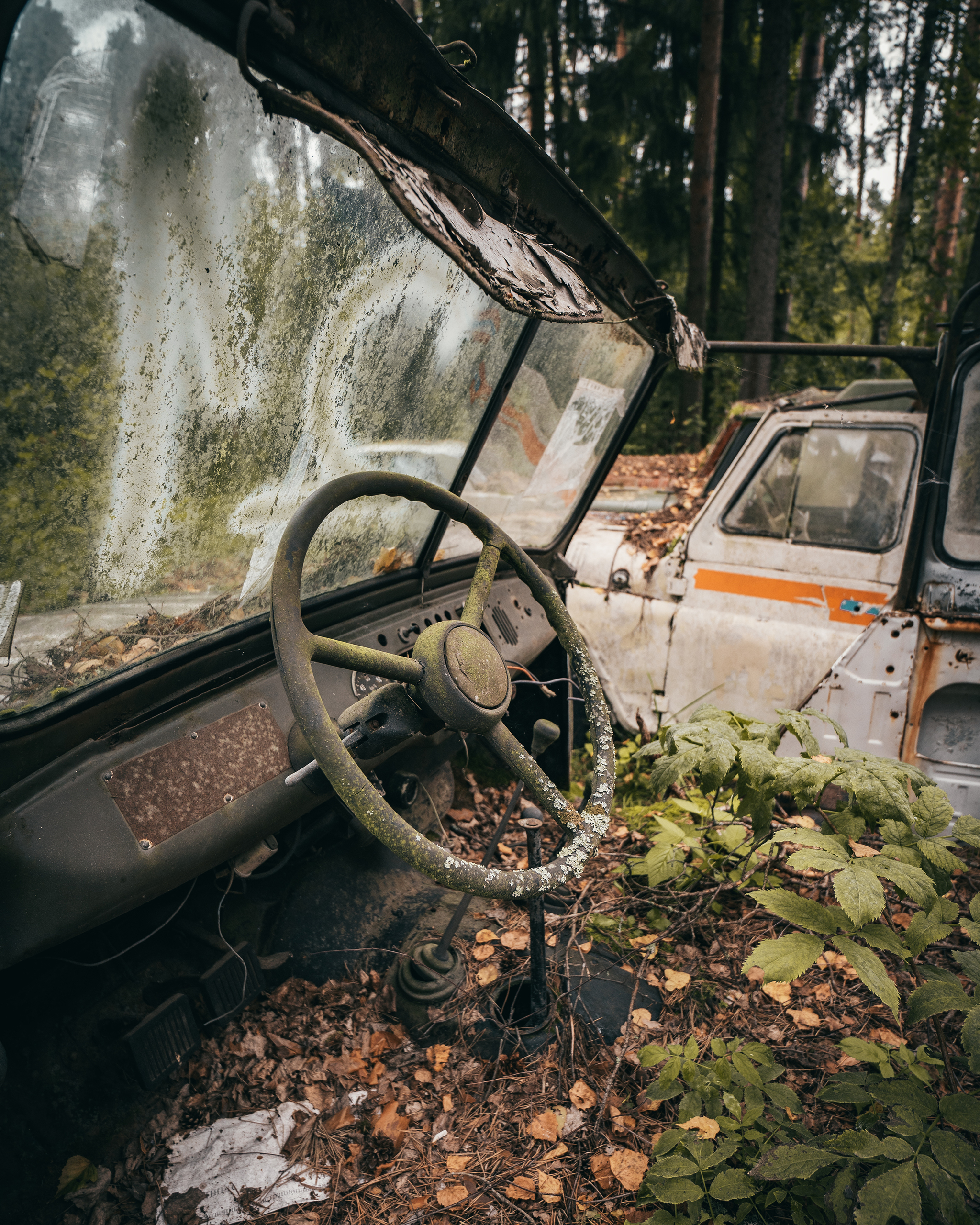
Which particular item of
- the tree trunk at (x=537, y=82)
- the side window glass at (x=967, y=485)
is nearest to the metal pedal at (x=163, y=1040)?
the side window glass at (x=967, y=485)

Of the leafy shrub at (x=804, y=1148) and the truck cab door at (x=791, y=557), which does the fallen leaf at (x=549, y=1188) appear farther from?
the truck cab door at (x=791, y=557)

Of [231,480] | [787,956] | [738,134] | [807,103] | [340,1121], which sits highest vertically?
[807,103]

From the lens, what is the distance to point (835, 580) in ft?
10.8

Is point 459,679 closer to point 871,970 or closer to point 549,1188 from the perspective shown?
point 871,970

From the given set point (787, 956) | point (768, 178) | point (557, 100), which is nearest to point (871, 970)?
point (787, 956)

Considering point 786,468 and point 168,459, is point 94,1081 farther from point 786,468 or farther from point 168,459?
point 786,468

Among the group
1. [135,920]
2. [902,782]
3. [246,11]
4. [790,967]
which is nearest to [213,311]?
[246,11]

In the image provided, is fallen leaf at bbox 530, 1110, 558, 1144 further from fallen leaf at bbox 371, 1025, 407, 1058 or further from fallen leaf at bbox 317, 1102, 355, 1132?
fallen leaf at bbox 371, 1025, 407, 1058

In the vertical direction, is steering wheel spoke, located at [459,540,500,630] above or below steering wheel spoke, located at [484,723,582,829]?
above

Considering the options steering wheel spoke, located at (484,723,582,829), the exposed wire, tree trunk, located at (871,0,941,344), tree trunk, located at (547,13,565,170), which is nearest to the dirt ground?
the exposed wire

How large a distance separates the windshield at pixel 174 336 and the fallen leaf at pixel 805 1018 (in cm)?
192

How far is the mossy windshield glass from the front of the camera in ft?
3.87

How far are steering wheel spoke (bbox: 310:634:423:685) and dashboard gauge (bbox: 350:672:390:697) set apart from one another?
0.47 meters

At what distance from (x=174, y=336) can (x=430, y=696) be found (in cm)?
91
